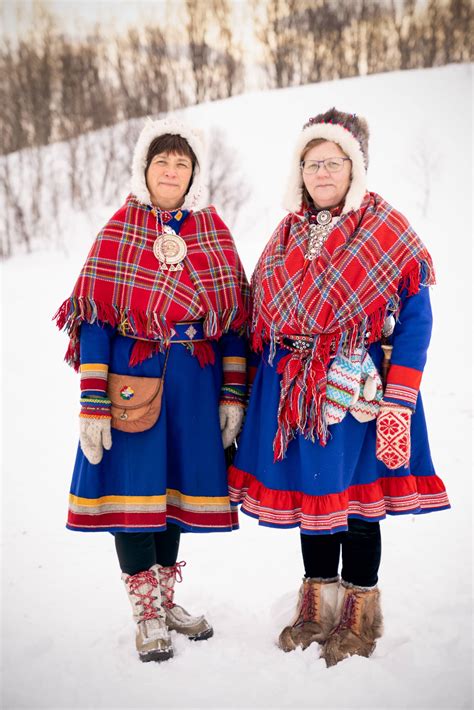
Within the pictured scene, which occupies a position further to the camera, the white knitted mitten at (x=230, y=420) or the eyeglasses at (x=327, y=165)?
the white knitted mitten at (x=230, y=420)

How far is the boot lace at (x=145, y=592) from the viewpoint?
211 cm

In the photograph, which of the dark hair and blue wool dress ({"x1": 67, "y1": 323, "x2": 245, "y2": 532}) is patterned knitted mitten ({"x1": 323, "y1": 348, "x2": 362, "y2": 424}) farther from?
the dark hair

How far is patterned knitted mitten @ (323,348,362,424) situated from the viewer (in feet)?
6.23

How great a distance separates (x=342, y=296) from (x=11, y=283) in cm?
649

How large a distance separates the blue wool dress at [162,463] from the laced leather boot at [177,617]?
250 millimetres

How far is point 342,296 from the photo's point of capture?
189 centimetres

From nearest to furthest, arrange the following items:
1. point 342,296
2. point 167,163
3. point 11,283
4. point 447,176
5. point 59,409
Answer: point 342,296 → point 167,163 → point 59,409 → point 11,283 → point 447,176

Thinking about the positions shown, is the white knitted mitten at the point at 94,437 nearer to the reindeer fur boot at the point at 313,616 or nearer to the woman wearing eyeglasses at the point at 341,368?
the woman wearing eyeglasses at the point at 341,368

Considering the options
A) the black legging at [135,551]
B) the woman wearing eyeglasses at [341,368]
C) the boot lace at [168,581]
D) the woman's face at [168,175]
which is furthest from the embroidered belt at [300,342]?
the boot lace at [168,581]

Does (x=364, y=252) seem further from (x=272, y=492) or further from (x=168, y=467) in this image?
(x=168, y=467)

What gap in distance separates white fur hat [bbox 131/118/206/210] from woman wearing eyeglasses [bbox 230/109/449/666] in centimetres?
34

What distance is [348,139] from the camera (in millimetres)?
1927

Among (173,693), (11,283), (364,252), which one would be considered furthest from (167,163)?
(11,283)

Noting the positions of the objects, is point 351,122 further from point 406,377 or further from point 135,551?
point 135,551
